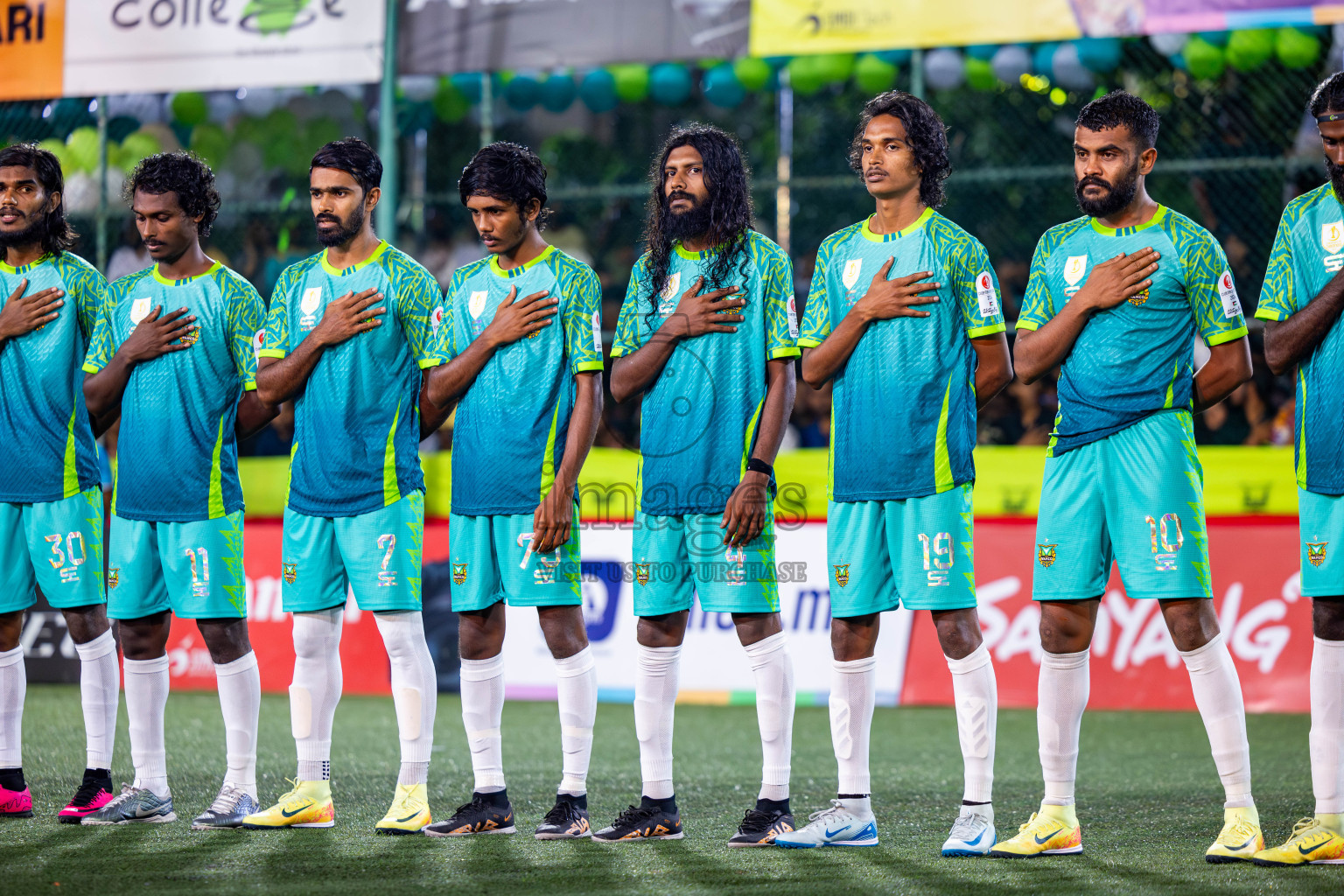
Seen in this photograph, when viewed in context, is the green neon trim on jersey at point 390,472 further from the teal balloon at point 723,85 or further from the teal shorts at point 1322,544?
the teal balloon at point 723,85

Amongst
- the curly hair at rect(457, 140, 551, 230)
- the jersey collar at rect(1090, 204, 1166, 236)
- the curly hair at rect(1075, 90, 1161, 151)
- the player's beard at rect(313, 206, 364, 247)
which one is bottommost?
the jersey collar at rect(1090, 204, 1166, 236)

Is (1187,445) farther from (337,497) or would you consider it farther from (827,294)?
(337,497)

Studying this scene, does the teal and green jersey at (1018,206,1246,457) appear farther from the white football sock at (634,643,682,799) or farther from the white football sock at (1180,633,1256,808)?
the white football sock at (634,643,682,799)

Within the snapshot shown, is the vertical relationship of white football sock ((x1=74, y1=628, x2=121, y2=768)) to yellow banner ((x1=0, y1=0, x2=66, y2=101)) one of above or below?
below

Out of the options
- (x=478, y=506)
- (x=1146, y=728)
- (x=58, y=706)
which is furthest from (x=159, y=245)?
(x=1146, y=728)

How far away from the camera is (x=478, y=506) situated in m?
5.63

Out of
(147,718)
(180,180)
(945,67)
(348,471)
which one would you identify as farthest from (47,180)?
(945,67)

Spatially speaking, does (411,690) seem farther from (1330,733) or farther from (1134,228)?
(1330,733)

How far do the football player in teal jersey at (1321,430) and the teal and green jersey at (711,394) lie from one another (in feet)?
5.64

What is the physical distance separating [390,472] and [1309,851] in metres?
3.47

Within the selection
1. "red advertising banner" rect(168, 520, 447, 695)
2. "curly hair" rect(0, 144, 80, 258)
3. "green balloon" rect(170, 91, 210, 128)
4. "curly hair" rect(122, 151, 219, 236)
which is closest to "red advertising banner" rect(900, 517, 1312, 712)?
"red advertising banner" rect(168, 520, 447, 695)

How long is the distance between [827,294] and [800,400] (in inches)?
Answer: 266

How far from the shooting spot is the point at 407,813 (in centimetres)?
556

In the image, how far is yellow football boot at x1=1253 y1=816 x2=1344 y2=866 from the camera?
486cm
